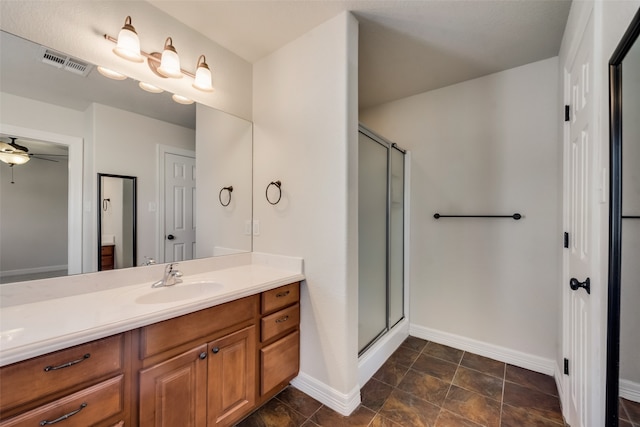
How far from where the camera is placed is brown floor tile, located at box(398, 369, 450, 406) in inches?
67.3

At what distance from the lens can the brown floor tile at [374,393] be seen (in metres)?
1.65

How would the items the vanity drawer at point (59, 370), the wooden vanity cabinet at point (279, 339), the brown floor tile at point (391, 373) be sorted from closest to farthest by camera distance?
the vanity drawer at point (59, 370) < the wooden vanity cabinet at point (279, 339) < the brown floor tile at point (391, 373)

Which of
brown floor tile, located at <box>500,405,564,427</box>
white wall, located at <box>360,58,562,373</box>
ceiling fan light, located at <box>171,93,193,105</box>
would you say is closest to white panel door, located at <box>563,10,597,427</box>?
brown floor tile, located at <box>500,405,564,427</box>

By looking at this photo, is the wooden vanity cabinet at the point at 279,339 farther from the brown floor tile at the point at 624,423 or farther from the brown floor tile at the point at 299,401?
the brown floor tile at the point at 624,423

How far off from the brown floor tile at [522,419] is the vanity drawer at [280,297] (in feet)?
4.59

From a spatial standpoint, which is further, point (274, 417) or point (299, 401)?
point (299, 401)

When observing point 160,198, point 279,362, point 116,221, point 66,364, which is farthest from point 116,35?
point 279,362

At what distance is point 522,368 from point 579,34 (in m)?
2.24

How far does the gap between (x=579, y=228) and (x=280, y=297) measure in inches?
64.6

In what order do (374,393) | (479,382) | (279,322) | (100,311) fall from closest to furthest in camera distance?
(100,311) < (279,322) < (374,393) < (479,382)

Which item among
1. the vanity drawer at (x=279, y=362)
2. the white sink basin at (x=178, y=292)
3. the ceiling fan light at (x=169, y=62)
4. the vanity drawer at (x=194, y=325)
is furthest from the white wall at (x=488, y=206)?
the ceiling fan light at (x=169, y=62)

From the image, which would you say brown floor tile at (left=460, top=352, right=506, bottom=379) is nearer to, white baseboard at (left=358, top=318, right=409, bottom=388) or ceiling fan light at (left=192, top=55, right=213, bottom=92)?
white baseboard at (left=358, top=318, right=409, bottom=388)

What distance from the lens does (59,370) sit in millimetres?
866

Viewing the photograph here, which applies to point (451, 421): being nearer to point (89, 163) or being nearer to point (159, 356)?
point (159, 356)
